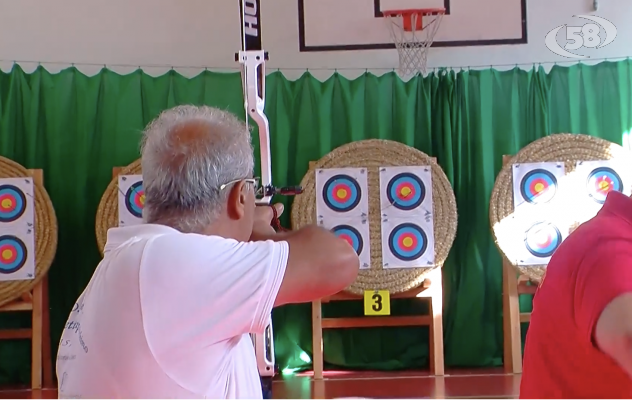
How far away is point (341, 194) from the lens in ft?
10.4

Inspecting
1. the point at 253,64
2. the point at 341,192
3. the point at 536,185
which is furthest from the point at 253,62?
the point at 536,185

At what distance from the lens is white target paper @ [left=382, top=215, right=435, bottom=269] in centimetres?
308

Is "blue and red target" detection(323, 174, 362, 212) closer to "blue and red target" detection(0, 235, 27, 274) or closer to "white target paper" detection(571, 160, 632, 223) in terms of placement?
"white target paper" detection(571, 160, 632, 223)

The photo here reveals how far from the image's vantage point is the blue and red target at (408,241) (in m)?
3.08

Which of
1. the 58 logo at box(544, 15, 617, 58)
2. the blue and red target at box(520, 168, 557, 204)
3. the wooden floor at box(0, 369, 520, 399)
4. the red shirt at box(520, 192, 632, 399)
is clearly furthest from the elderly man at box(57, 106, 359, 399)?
the 58 logo at box(544, 15, 617, 58)

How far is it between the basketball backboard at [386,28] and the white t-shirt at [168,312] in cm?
251

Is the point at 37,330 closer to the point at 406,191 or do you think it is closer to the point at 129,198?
the point at 129,198

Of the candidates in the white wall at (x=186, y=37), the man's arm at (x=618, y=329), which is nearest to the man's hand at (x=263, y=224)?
the man's arm at (x=618, y=329)

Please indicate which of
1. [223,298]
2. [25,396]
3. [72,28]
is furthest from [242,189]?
[72,28]

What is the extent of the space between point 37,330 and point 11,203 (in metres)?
0.54

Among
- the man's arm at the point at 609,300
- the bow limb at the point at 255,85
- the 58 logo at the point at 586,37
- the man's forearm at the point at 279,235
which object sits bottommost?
the man's arm at the point at 609,300

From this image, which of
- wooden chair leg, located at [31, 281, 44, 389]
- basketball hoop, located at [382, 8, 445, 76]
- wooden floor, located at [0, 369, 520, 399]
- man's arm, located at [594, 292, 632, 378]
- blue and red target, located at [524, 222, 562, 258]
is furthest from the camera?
basketball hoop, located at [382, 8, 445, 76]

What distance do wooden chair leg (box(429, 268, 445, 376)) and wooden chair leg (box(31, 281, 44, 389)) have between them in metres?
1.56

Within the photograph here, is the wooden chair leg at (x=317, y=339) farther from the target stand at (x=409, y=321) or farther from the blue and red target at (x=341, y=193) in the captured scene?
the blue and red target at (x=341, y=193)
